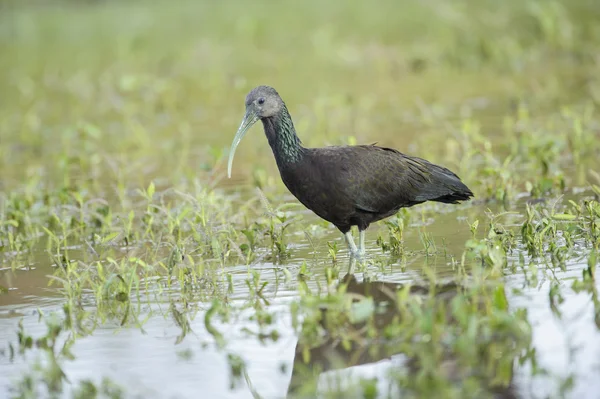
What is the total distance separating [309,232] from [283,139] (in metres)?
1.01

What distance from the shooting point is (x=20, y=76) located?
17.7m

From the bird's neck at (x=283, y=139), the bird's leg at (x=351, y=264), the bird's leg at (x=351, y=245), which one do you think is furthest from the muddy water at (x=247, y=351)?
the bird's neck at (x=283, y=139)

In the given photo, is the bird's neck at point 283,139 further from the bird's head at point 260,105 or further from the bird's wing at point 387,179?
the bird's wing at point 387,179

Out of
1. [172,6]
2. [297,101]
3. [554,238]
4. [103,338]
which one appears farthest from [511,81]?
[172,6]

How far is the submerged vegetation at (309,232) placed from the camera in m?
4.66

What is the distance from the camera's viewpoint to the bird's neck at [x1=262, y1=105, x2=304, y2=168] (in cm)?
665

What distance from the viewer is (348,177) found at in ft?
21.5

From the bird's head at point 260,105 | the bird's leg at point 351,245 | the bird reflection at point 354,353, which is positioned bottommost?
the bird reflection at point 354,353

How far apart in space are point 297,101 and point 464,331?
30.3 feet

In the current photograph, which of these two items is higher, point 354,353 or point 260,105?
point 260,105

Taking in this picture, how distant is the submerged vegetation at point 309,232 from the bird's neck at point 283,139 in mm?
423

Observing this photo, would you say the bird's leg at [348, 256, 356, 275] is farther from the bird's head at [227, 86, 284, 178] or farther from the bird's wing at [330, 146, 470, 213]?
the bird's head at [227, 86, 284, 178]

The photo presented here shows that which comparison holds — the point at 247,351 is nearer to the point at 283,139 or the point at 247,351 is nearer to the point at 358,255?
the point at 358,255

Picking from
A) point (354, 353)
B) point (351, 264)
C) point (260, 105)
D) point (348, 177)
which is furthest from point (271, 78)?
point (354, 353)
